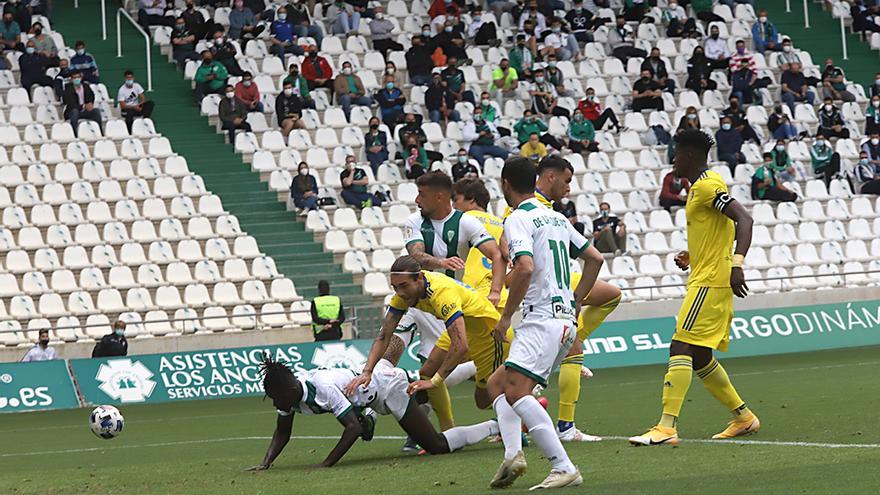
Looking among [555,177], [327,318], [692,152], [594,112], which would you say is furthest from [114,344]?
[692,152]

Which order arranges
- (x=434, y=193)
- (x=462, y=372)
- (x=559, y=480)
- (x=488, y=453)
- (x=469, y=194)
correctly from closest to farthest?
(x=559, y=480) < (x=488, y=453) < (x=434, y=193) < (x=462, y=372) < (x=469, y=194)

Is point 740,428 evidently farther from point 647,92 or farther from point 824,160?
point 647,92

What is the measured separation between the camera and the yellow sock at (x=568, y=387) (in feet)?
Result: 39.7

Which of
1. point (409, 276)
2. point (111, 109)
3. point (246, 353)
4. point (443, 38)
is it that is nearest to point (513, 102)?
point (443, 38)

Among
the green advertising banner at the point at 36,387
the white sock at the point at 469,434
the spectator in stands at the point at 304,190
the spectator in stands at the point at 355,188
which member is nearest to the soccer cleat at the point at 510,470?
the white sock at the point at 469,434

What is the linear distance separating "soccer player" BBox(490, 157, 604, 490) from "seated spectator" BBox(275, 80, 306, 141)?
75.3ft

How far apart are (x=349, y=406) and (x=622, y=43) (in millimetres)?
27498

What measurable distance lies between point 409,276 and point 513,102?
78.3 ft

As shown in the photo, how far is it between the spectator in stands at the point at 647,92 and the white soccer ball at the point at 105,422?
23446 mm

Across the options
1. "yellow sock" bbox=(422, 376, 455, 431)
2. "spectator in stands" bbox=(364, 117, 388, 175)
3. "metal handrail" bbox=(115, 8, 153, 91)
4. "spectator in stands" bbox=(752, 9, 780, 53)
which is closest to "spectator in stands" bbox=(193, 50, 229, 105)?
"metal handrail" bbox=(115, 8, 153, 91)

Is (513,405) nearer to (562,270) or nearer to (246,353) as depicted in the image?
(562,270)

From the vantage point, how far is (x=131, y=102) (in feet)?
105

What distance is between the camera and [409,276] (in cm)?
1100

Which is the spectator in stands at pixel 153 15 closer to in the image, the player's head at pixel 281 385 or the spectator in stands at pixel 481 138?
the spectator in stands at pixel 481 138
